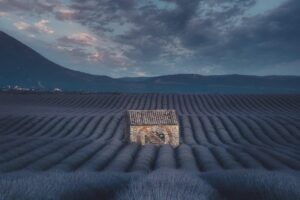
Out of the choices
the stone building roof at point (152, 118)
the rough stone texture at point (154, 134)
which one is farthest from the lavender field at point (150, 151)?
the stone building roof at point (152, 118)

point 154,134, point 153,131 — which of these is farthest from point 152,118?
point 154,134

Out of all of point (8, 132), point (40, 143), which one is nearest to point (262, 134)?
point (40, 143)

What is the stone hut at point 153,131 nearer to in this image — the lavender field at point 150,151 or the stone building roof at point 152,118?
the stone building roof at point 152,118

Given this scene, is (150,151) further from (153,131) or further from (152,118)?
(152,118)

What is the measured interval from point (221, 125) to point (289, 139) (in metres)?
11.9

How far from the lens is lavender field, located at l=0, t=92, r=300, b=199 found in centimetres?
767

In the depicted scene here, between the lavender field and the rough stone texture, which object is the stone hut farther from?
the lavender field

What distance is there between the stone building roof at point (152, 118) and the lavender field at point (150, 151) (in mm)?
3175

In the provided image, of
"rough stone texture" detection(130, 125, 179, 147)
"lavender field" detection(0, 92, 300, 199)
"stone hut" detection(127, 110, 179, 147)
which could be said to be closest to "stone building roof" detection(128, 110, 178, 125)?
"stone hut" detection(127, 110, 179, 147)

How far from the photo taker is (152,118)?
44719 mm

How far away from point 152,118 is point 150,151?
40.8ft

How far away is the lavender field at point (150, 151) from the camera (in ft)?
25.2

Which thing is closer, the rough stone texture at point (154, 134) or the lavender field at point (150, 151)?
the lavender field at point (150, 151)

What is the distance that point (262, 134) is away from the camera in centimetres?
4941
